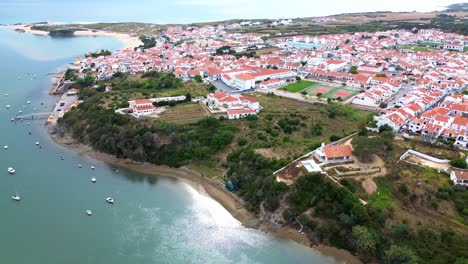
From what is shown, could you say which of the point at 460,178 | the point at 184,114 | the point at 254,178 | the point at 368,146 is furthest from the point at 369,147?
the point at 184,114

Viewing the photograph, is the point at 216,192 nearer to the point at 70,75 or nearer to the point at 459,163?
the point at 459,163

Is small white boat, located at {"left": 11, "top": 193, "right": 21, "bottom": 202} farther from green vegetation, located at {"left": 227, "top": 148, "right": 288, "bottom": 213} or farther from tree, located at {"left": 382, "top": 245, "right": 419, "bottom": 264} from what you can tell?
tree, located at {"left": 382, "top": 245, "right": 419, "bottom": 264}

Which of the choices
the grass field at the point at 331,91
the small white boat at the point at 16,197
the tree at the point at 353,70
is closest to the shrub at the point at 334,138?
the grass field at the point at 331,91

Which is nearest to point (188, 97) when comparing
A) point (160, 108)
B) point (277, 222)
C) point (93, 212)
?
point (160, 108)

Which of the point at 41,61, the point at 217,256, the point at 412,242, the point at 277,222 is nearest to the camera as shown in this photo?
the point at 412,242

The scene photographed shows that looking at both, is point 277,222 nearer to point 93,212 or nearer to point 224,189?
point 224,189

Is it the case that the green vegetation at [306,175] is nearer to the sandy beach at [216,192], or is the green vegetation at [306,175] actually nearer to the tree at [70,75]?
the sandy beach at [216,192]

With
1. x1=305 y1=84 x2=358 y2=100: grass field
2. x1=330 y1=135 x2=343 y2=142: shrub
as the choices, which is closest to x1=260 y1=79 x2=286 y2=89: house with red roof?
x1=305 y1=84 x2=358 y2=100: grass field

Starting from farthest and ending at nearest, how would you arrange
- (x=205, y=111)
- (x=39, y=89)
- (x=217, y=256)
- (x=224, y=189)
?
(x=39, y=89), (x=205, y=111), (x=224, y=189), (x=217, y=256)
